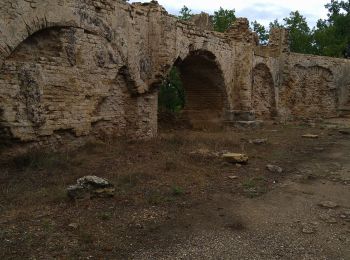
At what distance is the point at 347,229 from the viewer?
4.85 metres

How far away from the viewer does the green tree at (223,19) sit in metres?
25.0

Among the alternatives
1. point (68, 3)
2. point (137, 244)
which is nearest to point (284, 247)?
point (137, 244)

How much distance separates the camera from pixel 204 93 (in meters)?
14.4

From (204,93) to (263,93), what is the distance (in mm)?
3998

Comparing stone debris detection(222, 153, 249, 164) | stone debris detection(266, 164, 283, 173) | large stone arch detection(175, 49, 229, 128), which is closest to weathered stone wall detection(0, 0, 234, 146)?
large stone arch detection(175, 49, 229, 128)

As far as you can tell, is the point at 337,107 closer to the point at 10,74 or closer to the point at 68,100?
the point at 68,100

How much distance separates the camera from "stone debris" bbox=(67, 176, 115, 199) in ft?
17.7

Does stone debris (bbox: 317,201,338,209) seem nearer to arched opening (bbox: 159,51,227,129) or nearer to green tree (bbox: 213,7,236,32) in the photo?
arched opening (bbox: 159,51,227,129)

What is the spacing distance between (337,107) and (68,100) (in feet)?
52.7

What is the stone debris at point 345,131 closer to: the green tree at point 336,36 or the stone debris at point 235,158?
the stone debris at point 235,158

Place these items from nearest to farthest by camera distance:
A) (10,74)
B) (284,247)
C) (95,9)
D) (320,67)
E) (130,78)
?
(284,247) < (10,74) < (95,9) < (130,78) < (320,67)

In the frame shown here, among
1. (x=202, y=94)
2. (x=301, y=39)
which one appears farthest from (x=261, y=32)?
(x=202, y=94)

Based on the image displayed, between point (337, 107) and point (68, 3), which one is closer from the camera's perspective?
point (68, 3)

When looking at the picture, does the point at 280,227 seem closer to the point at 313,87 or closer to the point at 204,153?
the point at 204,153
